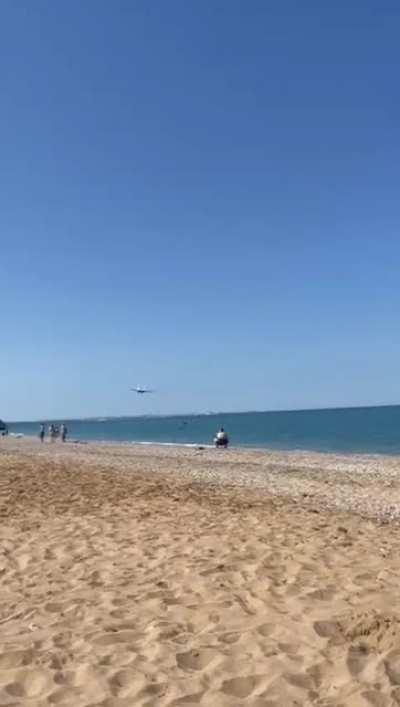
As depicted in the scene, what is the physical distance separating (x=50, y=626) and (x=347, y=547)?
406cm

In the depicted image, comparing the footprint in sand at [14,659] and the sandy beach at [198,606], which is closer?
the sandy beach at [198,606]

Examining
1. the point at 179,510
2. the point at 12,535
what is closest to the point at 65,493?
the point at 179,510

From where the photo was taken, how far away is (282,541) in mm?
8359

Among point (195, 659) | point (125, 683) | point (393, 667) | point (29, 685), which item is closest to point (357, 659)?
point (393, 667)

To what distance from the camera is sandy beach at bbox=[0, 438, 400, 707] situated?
13.7ft

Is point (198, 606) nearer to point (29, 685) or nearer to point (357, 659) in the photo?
point (357, 659)

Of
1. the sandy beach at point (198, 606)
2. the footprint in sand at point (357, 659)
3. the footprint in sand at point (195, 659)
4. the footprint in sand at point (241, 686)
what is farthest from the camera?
the footprint in sand at point (195, 659)

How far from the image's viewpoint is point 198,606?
5734 mm

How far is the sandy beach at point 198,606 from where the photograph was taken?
417 cm

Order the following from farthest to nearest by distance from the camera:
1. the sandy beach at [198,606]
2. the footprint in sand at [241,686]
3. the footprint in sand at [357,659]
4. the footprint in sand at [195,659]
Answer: the footprint in sand at [195,659], the footprint in sand at [357,659], the sandy beach at [198,606], the footprint in sand at [241,686]

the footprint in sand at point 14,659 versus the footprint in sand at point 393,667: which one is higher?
the footprint in sand at point 393,667

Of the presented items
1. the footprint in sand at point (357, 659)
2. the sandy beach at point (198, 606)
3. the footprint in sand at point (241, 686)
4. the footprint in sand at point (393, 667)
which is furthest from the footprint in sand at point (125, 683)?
the footprint in sand at point (393, 667)

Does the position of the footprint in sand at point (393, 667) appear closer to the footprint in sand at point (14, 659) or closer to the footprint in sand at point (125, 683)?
the footprint in sand at point (125, 683)

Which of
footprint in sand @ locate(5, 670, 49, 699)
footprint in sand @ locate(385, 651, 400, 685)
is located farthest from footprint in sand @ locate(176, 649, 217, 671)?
footprint in sand @ locate(385, 651, 400, 685)
